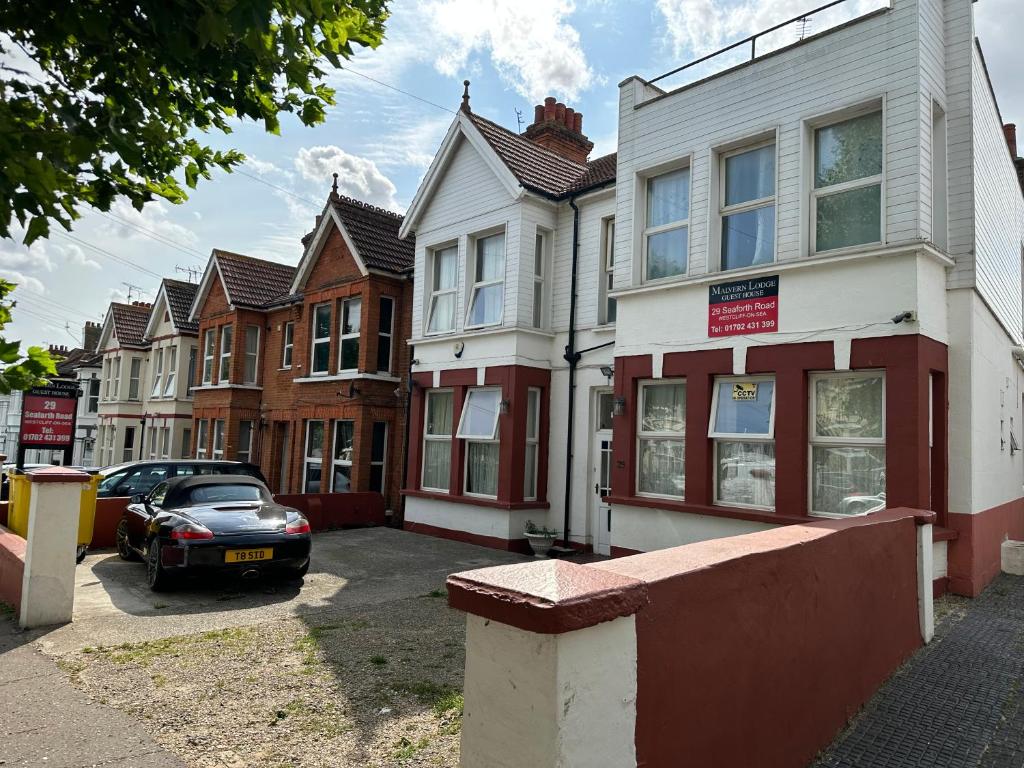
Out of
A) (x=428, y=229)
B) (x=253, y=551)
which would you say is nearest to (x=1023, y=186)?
(x=428, y=229)

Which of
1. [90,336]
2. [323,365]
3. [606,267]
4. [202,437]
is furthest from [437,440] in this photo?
[90,336]

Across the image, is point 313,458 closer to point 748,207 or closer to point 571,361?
point 571,361

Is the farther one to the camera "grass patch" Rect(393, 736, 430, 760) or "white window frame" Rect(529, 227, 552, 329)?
"white window frame" Rect(529, 227, 552, 329)

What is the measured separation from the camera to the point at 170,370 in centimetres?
2798

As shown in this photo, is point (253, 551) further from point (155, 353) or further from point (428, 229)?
point (155, 353)

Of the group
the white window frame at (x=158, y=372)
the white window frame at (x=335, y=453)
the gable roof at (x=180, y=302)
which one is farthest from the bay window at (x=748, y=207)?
the white window frame at (x=158, y=372)

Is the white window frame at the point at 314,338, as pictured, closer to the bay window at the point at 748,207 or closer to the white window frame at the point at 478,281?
the white window frame at the point at 478,281

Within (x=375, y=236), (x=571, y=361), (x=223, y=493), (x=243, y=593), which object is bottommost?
(x=243, y=593)

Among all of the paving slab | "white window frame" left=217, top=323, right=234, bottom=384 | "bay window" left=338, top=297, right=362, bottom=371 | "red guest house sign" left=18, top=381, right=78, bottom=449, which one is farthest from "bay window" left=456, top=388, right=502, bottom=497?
"white window frame" left=217, top=323, right=234, bottom=384

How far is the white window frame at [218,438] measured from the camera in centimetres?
2262

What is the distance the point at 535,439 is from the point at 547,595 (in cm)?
1142

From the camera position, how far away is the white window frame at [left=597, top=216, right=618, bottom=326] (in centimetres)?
1300

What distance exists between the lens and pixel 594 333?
42.2ft

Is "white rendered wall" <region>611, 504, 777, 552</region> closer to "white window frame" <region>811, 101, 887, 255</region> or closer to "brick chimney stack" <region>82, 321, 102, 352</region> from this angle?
→ "white window frame" <region>811, 101, 887, 255</region>
